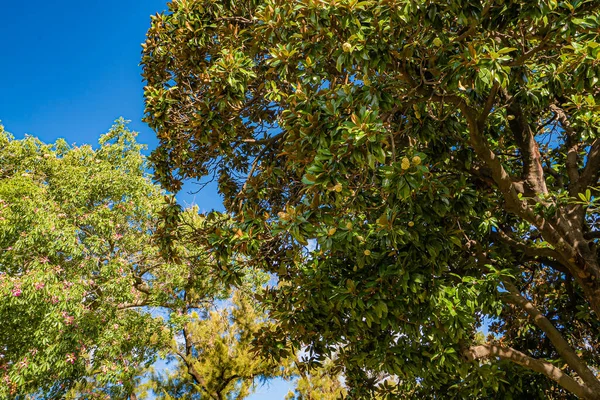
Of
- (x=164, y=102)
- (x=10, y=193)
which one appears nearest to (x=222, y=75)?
(x=164, y=102)

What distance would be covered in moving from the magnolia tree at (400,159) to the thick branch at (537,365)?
0.05 ft

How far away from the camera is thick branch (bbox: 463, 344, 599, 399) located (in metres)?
4.45

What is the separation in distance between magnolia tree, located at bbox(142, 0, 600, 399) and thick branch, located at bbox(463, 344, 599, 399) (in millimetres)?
14

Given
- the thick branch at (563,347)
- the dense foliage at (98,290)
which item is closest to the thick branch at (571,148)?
the thick branch at (563,347)

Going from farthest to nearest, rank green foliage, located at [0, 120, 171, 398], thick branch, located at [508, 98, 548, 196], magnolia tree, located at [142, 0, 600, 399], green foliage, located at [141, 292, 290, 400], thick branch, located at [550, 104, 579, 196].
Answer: green foliage, located at [141, 292, 290, 400] → green foliage, located at [0, 120, 171, 398] → thick branch, located at [550, 104, 579, 196] → thick branch, located at [508, 98, 548, 196] → magnolia tree, located at [142, 0, 600, 399]

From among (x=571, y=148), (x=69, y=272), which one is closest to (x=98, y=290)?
(x=69, y=272)

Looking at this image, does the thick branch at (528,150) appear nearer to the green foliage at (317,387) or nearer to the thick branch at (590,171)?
the thick branch at (590,171)

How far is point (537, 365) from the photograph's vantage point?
4598 millimetres

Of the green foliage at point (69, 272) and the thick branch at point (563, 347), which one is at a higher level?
the green foliage at point (69, 272)

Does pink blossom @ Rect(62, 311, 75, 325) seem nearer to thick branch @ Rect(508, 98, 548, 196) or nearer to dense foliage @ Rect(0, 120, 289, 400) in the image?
dense foliage @ Rect(0, 120, 289, 400)

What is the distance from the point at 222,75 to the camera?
14.1 ft

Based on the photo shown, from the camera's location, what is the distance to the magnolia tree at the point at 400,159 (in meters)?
3.24

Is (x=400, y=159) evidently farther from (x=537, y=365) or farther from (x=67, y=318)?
(x=67, y=318)

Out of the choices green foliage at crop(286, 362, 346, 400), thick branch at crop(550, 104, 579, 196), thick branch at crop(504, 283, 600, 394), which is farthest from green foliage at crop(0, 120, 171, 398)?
thick branch at crop(550, 104, 579, 196)
